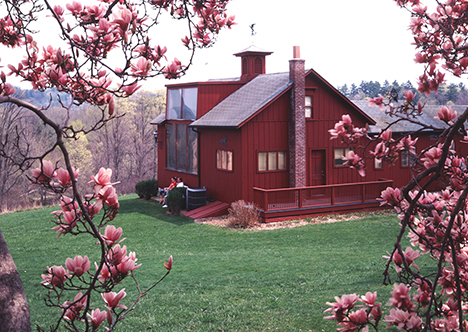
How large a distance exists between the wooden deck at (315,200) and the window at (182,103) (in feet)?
21.1

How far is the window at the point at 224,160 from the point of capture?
66.7 feet

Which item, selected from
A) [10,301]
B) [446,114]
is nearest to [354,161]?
[446,114]

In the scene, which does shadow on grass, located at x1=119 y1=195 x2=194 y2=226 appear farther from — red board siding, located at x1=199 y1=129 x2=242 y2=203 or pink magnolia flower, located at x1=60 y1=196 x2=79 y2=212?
pink magnolia flower, located at x1=60 y1=196 x2=79 y2=212

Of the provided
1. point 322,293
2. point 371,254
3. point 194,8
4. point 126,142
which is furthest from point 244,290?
point 126,142

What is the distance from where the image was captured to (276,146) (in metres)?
20.2

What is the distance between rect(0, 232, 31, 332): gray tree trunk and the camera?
3.16m

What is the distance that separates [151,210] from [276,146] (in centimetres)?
708

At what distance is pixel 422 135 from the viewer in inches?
989

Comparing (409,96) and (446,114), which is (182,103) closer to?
(409,96)

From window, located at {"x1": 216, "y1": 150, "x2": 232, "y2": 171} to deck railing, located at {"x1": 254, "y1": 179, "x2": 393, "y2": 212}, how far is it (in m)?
2.08

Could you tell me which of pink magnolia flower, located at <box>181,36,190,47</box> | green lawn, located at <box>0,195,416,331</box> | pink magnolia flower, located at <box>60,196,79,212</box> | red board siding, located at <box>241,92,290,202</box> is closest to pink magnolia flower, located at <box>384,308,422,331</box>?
pink magnolia flower, located at <box>60,196,79,212</box>

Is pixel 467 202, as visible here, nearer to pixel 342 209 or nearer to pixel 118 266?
pixel 118 266

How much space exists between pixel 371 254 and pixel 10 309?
35.6 ft

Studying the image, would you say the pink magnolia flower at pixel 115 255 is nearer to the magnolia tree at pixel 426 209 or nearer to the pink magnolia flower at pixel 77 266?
the pink magnolia flower at pixel 77 266
